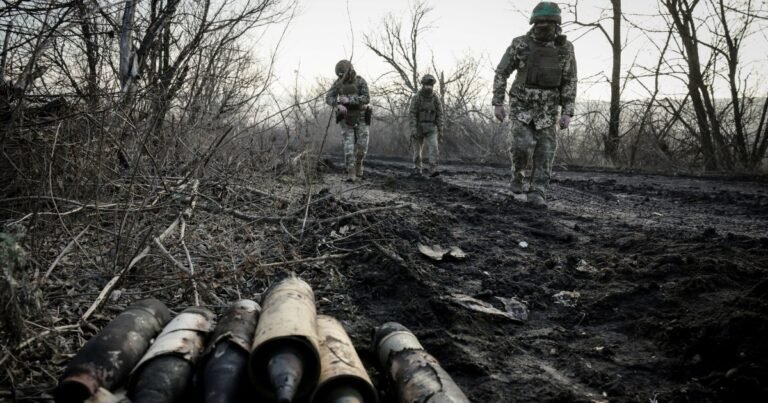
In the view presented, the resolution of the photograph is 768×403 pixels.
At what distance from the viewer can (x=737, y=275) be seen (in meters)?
2.84

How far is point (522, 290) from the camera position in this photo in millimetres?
3094

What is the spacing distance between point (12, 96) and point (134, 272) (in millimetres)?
1728

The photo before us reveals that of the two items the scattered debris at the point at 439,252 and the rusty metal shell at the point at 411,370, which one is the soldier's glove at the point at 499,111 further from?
the rusty metal shell at the point at 411,370

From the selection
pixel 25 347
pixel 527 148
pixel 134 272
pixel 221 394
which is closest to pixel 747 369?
pixel 221 394

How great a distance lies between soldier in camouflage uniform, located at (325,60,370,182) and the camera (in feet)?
27.8

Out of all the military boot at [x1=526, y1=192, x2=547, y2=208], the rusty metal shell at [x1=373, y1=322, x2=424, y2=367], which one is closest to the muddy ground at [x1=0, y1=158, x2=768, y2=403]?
the rusty metal shell at [x1=373, y1=322, x2=424, y2=367]

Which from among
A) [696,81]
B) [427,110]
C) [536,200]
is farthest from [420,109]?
[696,81]

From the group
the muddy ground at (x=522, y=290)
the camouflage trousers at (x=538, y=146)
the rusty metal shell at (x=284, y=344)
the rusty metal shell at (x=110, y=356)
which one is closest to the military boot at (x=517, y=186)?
the camouflage trousers at (x=538, y=146)

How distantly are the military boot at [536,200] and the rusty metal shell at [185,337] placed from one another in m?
4.59

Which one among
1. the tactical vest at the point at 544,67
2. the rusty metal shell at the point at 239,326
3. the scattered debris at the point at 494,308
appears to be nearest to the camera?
the rusty metal shell at the point at 239,326

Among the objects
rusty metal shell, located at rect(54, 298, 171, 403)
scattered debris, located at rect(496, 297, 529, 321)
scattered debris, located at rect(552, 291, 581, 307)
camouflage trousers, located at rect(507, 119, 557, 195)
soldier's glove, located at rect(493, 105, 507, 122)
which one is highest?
soldier's glove, located at rect(493, 105, 507, 122)

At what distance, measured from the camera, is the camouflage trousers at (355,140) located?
29.0 ft

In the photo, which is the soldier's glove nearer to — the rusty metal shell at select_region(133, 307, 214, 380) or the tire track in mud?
the tire track in mud

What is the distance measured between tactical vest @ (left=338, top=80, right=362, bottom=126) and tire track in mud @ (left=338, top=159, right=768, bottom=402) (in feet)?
14.4
